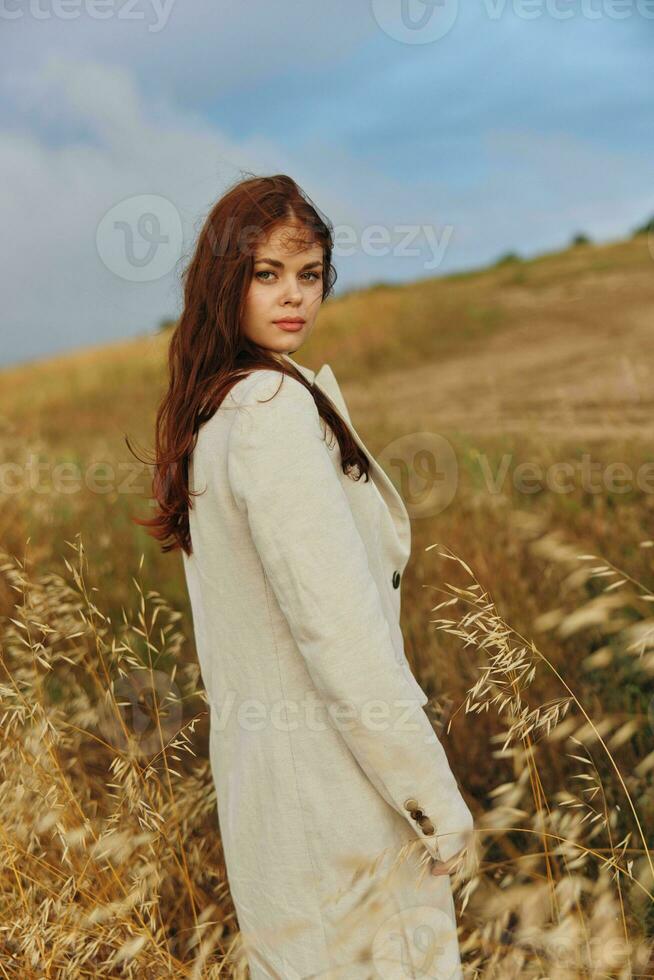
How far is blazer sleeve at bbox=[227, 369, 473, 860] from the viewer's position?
127 cm

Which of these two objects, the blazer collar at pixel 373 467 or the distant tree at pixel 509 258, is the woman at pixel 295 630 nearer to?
the blazer collar at pixel 373 467

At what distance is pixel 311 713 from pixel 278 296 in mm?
729

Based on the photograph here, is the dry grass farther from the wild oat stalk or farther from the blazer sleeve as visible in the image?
the blazer sleeve

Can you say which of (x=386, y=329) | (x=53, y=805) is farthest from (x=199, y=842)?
(x=386, y=329)

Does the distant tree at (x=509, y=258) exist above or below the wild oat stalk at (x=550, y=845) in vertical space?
above

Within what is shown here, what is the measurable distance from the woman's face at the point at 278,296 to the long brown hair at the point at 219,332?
0.02 meters

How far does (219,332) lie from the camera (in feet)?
5.02

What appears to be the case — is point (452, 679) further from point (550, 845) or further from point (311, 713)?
point (311, 713)

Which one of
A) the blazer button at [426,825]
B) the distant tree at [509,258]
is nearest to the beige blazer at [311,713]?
the blazer button at [426,825]

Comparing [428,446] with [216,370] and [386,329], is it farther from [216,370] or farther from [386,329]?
[386,329]

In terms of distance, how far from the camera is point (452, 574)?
3.69 meters

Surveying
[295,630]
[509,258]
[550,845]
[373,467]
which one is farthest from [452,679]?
[509,258]

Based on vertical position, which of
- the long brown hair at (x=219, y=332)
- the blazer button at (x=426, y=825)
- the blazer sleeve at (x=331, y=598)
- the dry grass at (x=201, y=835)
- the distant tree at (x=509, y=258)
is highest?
the distant tree at (x=509, y=258)

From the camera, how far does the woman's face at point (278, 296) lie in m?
1.55
